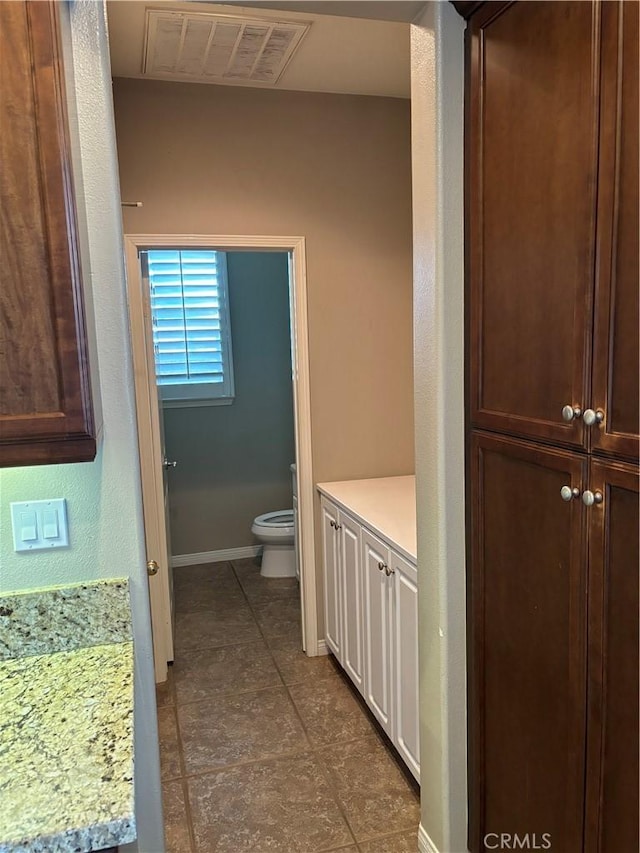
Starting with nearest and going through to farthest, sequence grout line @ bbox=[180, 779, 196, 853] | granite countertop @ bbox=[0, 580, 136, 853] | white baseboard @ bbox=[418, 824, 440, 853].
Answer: granite countertop @ bbox=[0, 580, 136, 853] → white baseboard @ bbox=[418, 824, 440, 853] → grout line @ bbox=[180, 779, 196, 853]

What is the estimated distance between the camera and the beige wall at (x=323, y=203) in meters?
2.80

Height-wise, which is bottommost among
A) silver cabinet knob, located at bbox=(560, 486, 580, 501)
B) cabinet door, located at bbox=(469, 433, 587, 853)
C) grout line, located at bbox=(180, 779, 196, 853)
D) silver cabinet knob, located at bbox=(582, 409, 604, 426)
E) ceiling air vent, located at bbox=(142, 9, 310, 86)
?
grout line, located at bbox=(180, 779, 196, 853)

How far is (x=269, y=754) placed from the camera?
2.50 m

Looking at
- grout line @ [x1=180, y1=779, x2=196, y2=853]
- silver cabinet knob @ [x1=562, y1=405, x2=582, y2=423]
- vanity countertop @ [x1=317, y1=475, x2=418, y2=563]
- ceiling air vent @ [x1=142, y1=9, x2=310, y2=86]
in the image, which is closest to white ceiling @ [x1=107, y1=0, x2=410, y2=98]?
ceiling air vent @ [x1=142, y1=9, x2=310, y2=86]

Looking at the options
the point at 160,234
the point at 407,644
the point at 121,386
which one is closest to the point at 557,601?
the point at 407,644

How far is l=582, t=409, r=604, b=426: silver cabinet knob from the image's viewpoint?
121 centimetres

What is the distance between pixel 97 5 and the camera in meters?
1.33

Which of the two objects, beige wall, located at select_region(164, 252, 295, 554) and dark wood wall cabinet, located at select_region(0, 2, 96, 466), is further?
beige wall, located at select_region(164, 252, 295, 554)

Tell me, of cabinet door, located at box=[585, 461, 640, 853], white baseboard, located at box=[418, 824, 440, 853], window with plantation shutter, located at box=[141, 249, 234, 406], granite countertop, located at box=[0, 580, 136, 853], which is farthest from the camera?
window with plantation shutter, located at box=[141, 249, 234, 406]

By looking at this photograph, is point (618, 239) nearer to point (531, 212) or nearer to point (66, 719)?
point (531, 212)

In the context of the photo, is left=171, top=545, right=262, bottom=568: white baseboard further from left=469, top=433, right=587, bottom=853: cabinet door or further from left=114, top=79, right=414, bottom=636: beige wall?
left=469, top=433, right=587, bottom=853: cabinet door

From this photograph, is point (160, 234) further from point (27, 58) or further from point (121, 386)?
point (27, 58)

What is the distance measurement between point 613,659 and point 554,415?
50 centimetres

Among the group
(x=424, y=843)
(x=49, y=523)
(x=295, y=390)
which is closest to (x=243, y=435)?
(x=295, y=390)
